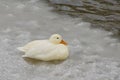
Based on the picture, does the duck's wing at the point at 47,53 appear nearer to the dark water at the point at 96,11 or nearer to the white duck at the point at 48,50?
the white duck at the point at 48,50

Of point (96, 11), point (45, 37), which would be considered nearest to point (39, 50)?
point (45, 37)

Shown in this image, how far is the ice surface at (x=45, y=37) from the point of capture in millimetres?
4945

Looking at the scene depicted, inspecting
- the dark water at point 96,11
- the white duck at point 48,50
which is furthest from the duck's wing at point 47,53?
the dark water at point 96,11

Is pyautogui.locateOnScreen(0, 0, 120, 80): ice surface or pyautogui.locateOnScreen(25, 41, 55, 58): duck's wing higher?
pyautogui.locateOnScreen(25, 41, 55, 58): duck's wing

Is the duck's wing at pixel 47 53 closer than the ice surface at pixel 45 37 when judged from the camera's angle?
No

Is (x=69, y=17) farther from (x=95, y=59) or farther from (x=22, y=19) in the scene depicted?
(x=95, y=59)

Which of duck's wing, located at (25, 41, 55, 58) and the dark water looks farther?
the dark water

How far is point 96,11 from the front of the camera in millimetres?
6812

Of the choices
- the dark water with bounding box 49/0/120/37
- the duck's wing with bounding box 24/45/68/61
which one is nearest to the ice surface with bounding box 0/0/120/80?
the duck's wing with bounding box 24/45/68/61

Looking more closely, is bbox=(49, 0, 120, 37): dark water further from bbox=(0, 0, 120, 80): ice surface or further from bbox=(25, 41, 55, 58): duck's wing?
bbox=(25, 41, 55, 58): duck's wing

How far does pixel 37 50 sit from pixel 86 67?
661 millimetres

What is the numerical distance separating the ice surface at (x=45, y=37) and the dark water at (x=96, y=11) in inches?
6.7

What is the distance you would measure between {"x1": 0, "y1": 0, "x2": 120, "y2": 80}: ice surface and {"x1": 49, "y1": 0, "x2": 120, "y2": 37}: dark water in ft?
0.56

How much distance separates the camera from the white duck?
17.2 feet
